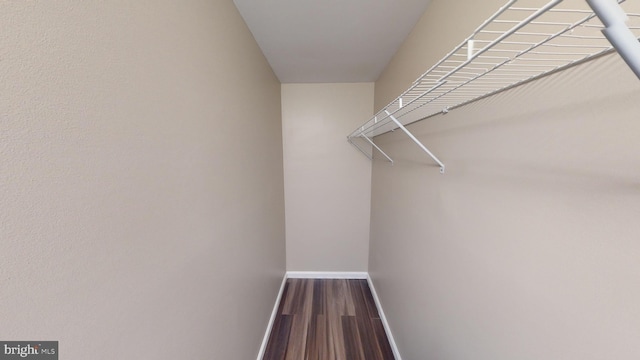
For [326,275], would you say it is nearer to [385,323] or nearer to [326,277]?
[326,277]

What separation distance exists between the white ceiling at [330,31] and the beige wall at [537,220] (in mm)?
246

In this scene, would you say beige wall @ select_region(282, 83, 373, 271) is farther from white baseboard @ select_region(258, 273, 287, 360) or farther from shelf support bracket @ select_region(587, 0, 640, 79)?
shelf support bracket @ select_region(587, 0, 640, 79)

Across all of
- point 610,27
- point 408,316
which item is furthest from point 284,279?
point 610,27

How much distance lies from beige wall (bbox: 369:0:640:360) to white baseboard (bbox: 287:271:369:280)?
1585 mm

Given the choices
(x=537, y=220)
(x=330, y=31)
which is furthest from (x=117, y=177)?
(x=330, y=31)

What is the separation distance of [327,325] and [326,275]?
76cm

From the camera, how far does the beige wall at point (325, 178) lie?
2.46 meters

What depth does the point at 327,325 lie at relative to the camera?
2.03 meters

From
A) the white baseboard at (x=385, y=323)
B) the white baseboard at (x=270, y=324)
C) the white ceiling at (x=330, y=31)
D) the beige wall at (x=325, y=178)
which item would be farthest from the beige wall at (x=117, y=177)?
the beige wall at (x=325, y=178)

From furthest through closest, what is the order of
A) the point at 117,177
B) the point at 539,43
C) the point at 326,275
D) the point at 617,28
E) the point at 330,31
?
1. the point at 326,275
2. the point at 330,31
3. the point at 117,177
4. the point at 539,43
5. the point at 617,28

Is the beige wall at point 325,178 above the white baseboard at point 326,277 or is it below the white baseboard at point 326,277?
above

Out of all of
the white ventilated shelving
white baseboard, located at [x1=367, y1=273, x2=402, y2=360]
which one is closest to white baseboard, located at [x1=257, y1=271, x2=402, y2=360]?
white baseboard, located at [x1=367, y1=273, x2=402, y2=360]

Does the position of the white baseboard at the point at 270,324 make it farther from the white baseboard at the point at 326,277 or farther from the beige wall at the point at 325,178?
the beige wall at the point at 325,178

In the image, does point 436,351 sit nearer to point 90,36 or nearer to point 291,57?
point 90,36
